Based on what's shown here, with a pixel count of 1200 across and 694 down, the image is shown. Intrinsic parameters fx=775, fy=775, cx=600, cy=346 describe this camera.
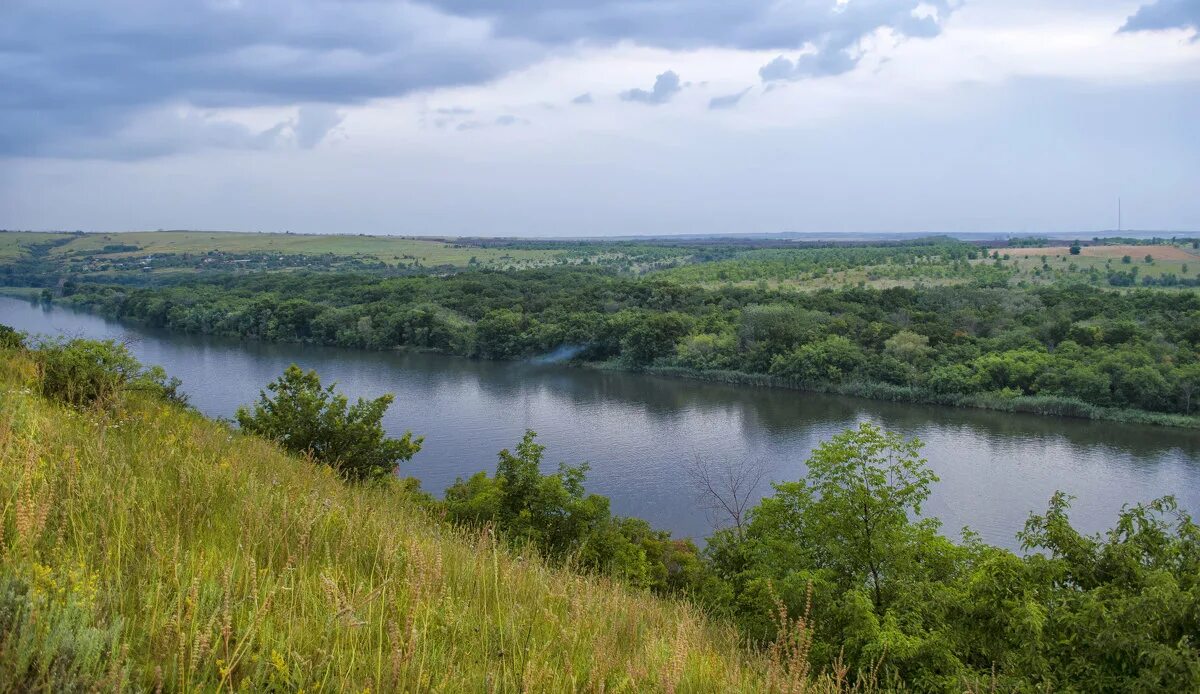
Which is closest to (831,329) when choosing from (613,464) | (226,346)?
(613,464)

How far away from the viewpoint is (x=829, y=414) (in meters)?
37.0

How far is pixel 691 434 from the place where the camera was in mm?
33125

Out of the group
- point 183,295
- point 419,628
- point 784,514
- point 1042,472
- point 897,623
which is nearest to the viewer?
point 419,628

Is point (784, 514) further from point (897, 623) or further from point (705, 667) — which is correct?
point (705, 667)

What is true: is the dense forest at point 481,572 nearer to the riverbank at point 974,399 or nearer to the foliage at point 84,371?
the foliage at point 84,371

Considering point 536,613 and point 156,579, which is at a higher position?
point 156,579

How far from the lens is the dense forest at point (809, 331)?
3759cm

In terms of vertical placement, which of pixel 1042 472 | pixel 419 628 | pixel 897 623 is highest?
pixel 419 628

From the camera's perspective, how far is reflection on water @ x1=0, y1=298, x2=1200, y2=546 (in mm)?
25156

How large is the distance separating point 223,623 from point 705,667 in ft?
6.25

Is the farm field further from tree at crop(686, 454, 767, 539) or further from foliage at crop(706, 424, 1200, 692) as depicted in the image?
foliage at crop(706, 424, 1200, 692)

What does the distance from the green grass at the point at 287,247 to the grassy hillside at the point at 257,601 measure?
12285 centimetres

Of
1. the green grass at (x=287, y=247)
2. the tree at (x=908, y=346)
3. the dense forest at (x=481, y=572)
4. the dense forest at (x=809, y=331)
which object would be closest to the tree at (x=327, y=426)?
Result: the dense forest at (x=481, y=572)

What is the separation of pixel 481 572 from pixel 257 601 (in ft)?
4.29
